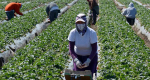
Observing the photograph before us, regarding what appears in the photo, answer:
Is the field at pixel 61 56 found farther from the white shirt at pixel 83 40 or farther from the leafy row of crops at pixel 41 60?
the white shirt at pixel 83 40

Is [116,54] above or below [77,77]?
below

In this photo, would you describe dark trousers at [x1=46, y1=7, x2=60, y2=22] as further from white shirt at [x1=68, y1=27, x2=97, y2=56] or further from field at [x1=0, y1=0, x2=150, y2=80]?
white shirt at [x1=68, y1=27, x2=97, y2=56]

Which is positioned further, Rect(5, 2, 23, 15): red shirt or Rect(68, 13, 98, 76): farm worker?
Rect(5, 2, 23, 15): red shirt

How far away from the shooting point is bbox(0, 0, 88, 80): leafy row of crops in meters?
5.18

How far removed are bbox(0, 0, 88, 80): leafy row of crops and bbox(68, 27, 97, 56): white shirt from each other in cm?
147

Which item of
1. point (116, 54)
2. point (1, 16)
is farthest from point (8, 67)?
point (1, 16)

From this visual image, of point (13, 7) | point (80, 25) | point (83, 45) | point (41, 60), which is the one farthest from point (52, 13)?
point (80, 25)

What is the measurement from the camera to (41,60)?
20.0 feet

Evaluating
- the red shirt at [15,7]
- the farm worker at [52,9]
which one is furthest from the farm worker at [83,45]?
the red shirt at [15,7]

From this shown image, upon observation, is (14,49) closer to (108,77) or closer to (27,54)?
(27,54)

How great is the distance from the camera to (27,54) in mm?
6629

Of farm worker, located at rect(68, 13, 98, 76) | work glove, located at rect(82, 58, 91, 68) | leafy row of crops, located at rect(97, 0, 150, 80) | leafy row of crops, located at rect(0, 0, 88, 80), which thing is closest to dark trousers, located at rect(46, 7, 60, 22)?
leafy row of crops, located at rect(0, 0, 88, 80)

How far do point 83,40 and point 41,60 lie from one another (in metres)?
2.49

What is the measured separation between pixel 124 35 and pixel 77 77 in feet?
18.1
